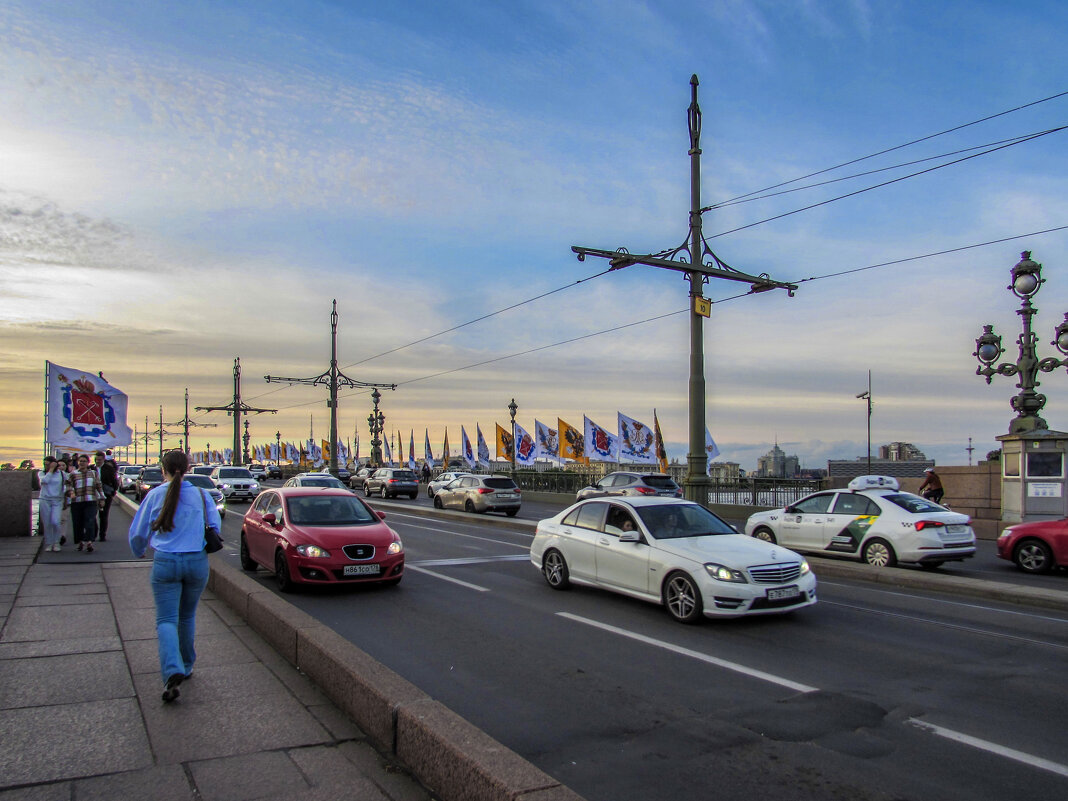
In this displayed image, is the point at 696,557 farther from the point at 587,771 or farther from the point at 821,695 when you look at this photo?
the point at 587,771

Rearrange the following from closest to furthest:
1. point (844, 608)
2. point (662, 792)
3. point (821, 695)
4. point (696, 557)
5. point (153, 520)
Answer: point (662, 792)
point (153, 520)
point (821, 695)
point (696, 557)
point (844, 608)

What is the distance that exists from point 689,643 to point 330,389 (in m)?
38.0

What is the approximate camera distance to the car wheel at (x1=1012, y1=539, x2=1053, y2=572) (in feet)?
45.3

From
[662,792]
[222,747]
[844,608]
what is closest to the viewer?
[662,792]

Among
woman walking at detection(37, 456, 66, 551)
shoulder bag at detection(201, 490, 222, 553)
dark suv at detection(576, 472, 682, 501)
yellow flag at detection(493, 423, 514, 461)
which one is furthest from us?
yellow flag at detection(493, 423, 514, 461)

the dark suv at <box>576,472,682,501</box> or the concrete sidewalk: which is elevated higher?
the concrete sidewalk

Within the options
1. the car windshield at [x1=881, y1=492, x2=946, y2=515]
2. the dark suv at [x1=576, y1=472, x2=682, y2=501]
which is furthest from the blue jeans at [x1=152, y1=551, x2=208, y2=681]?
the dark suv at [x1=576, y1=472, x2=682, y2=501]

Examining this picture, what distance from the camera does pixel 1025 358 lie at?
20.3 meters

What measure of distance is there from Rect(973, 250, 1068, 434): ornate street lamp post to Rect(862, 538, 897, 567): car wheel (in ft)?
26.2

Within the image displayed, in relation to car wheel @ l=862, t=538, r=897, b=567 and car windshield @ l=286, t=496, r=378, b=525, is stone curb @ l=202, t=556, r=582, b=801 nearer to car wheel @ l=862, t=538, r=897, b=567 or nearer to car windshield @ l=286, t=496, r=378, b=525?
car windshield @ l=286, t=496, r=378, b=525

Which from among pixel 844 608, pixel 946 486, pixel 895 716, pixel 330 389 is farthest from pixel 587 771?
pixel 330 389

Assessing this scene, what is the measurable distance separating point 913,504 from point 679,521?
19.8 ft

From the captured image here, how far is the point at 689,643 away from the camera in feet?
26.1

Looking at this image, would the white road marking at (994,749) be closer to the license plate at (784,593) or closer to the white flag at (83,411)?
the license plate at (784,593)
